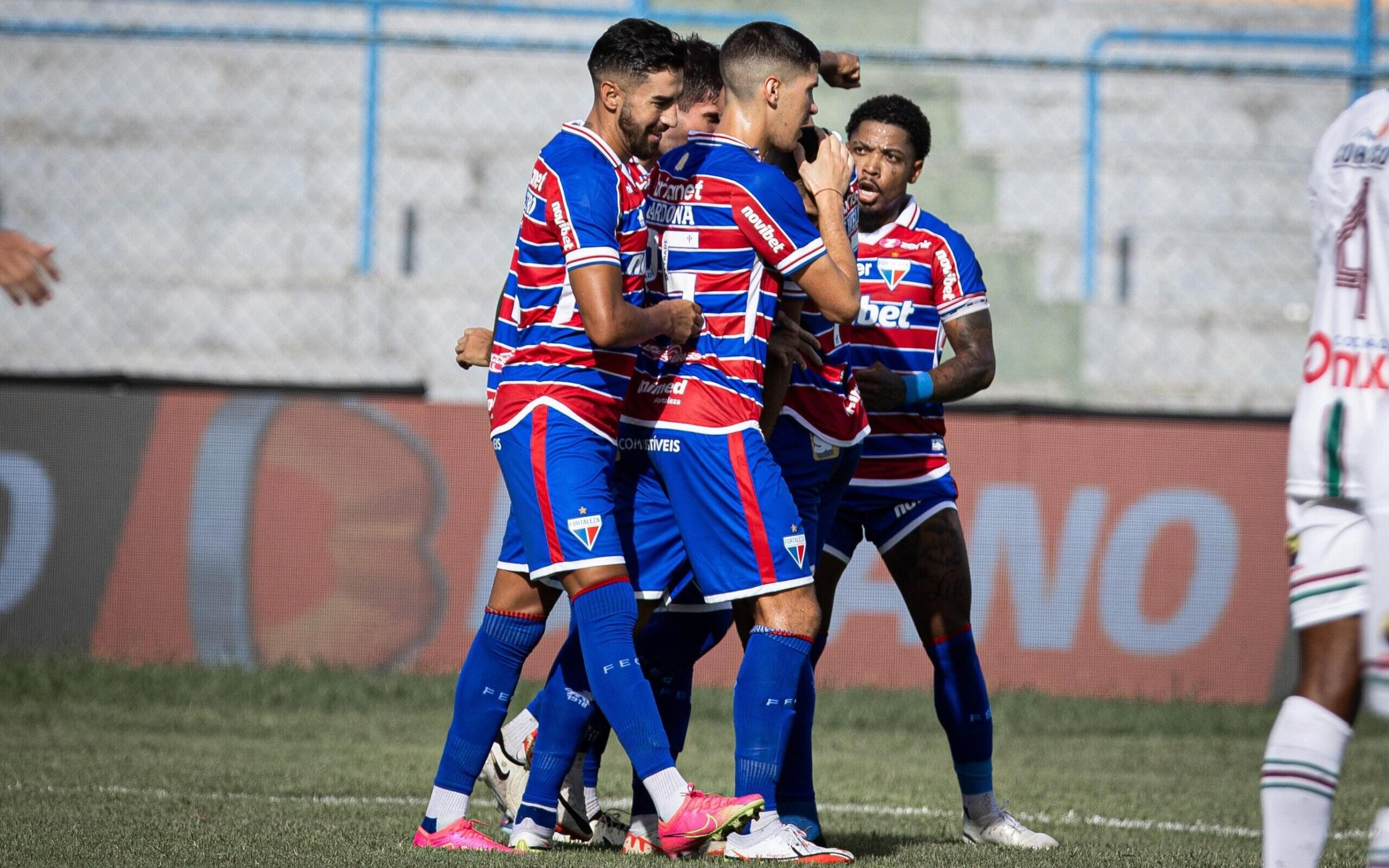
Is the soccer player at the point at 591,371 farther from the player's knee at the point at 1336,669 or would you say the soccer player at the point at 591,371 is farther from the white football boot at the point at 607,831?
the player's knee at the point at 1336,669

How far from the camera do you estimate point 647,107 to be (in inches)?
194

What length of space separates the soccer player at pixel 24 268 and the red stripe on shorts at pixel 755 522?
2021 millimetres

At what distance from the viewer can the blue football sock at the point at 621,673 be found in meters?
4.71

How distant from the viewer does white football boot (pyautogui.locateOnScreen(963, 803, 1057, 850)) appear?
5.56 m

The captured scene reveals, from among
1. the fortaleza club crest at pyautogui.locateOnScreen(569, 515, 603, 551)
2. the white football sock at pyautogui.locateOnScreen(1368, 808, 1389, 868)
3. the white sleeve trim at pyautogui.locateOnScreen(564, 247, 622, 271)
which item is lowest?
the white football sock at pyautogui.locateOnScreen(1368, 808, 1389, 868)

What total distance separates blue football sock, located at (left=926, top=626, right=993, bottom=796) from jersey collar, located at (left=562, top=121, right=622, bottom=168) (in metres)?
2.23

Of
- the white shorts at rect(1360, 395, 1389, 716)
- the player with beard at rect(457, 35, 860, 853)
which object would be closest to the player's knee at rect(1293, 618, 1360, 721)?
the white shorts at rect(1360, 395, 1389, 716)

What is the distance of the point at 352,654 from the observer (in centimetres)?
984

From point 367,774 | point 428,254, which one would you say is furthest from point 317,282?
point 367,774

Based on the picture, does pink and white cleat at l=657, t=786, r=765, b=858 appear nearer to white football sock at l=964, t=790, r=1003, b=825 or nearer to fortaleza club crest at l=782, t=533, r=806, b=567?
fortaleza club crest at l=782, t=533, r=806, b=567

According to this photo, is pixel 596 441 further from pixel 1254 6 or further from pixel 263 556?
pixel 1254 6

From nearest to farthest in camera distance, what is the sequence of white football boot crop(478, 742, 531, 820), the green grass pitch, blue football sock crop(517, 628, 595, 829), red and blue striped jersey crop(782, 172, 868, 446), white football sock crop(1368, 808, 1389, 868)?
white football sock crop(1368, 808, 1389, 868) → the green grass pitch → blue football sock crop(517, 628, 595, 829) → red and blue striped jersey crop(782, 172, 868, 446) → white football boot crop(478, 742, 531, 820)

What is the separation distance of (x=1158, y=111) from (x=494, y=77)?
5.49 metres

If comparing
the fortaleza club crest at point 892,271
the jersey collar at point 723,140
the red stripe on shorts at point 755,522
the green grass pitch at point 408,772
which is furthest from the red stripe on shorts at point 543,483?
the fortaleza club crest at point 892,271
